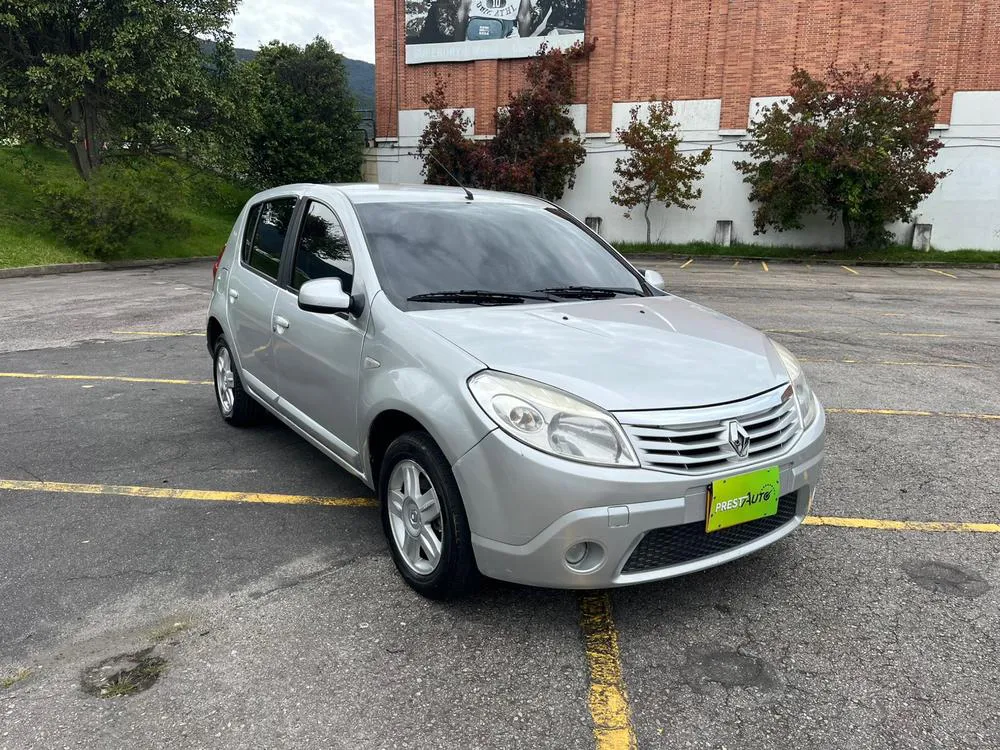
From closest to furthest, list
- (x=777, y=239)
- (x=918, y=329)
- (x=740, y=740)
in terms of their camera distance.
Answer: (x=740, y=740) → (x=918, y=329) → (x=777, y=239)

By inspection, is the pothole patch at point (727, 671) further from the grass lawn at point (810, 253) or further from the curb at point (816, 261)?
the grass lawn at point (810, 253)

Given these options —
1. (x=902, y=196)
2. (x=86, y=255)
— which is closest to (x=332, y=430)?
(x=86, y=255)

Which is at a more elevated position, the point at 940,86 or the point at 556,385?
the point at 940,86

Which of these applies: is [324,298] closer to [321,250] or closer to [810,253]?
[321,250]

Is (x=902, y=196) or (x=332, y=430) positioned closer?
(x=332, y=430)

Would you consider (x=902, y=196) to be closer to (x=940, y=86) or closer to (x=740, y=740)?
(x=940, y=86)

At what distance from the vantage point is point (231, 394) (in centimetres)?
529

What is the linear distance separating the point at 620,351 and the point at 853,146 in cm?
2410

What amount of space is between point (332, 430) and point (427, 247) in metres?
1.03

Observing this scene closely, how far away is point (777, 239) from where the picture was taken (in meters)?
27.0

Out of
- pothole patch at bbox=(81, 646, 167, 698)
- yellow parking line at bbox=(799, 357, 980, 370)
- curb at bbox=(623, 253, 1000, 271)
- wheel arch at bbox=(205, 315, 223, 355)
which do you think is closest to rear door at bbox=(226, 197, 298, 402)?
wheel arch at bbox=(205, 315, 223, 355)

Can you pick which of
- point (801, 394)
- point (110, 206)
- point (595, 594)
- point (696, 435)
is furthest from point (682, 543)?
point (110, 206)

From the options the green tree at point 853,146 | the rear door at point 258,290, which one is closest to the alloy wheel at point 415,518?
the rear door at point 258,290

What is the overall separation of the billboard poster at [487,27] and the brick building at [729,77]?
0.42m
